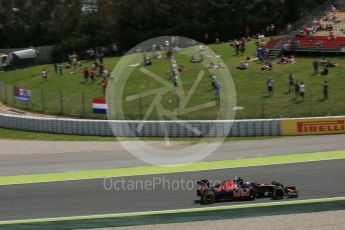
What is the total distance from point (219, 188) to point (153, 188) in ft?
7.61

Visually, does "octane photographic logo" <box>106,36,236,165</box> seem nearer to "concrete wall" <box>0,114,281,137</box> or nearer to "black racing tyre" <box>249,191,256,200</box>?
"concrete wall" <box>0,114,281,137</box>

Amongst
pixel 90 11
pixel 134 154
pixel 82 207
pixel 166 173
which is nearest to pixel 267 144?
pixel 134 154

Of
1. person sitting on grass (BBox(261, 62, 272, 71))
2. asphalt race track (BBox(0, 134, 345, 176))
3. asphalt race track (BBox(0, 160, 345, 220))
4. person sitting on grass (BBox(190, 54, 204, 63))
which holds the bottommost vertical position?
asphalt race track (BBox(0, 134, 345, 176))

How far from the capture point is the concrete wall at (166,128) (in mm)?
25297

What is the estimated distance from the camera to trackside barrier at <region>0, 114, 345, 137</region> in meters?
25.2

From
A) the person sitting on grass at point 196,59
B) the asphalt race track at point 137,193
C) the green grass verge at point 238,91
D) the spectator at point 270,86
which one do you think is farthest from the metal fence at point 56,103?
the asphalt race track at point 137,193

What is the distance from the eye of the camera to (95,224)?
11.7 meters

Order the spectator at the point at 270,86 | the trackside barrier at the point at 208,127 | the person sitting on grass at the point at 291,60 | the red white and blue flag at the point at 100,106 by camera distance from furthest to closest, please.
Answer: the person sitting on grass at the point at 291,60 < the spectator at the point at 270,86 < the red white and blue flag at the point at 100,106 < the trackside barrier at the point at 208,127

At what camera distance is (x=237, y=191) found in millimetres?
14125

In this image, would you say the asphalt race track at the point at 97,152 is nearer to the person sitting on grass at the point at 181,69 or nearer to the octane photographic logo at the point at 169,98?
the octane photographic logo at the point at 169,98

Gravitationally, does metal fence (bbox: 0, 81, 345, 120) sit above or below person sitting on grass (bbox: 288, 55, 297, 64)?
below

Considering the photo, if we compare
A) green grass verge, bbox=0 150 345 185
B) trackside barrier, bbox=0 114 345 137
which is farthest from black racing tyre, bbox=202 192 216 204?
trackside barrier, bbox=0 114 345 137

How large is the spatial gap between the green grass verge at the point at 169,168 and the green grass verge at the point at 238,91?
7.45m

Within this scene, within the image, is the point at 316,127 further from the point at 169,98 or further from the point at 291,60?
the point at 291,60
